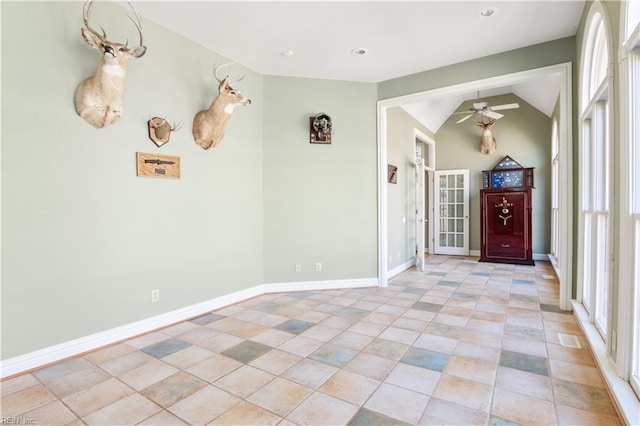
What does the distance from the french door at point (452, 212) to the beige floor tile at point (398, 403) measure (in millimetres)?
6458

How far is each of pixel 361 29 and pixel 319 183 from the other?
209 centimetres

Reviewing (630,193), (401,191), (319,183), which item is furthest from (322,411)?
(401,191)

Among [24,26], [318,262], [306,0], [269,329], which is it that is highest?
[306,0]

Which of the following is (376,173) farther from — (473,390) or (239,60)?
(473,390)

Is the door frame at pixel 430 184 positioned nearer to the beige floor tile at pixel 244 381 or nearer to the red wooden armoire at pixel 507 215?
the red wooden armoire at pixel 507 215

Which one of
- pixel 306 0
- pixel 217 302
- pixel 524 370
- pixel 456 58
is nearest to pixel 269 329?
pixel 217 302

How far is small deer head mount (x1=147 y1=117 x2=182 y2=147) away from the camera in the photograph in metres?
3.20

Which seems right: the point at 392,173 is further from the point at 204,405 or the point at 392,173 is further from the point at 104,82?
the point at 204,405

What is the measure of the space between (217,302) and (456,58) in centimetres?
437

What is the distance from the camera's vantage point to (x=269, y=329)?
323 centimetres

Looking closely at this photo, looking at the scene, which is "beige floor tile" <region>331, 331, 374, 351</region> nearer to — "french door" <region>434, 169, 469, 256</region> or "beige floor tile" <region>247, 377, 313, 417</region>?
"beige floor tile" <region>247, 377, 313, 417</region>

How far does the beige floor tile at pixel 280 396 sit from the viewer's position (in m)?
1.95

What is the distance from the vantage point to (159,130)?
10.7 feet

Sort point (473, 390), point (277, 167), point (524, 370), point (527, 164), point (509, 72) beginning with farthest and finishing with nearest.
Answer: point (527, 164)
point (277, 167)
point (509, 72)
point (524, 370)
point (473, 390)
